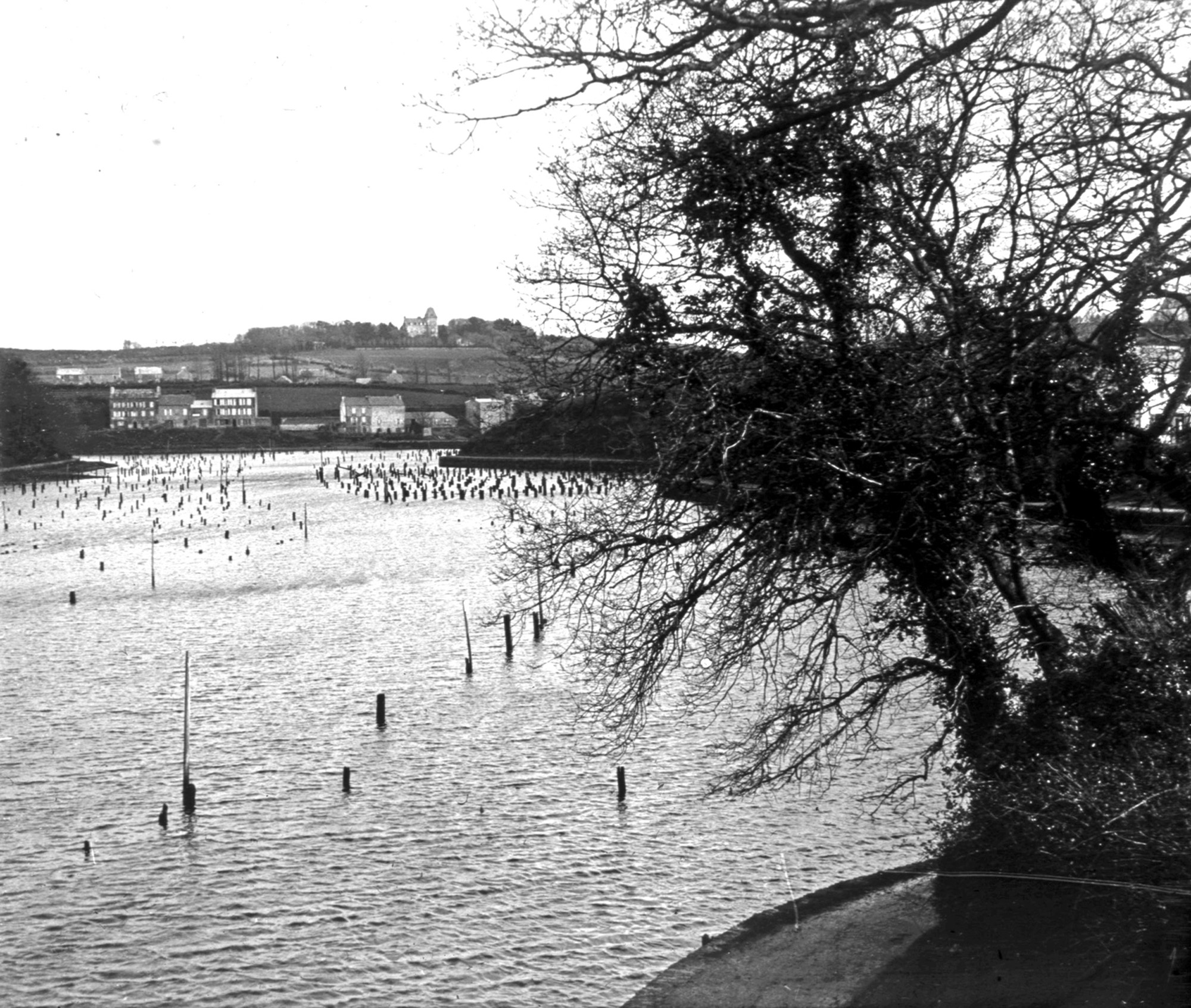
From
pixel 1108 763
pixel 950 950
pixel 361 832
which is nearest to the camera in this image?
pixel 1108 763

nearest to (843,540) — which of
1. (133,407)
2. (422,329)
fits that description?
(422,329)

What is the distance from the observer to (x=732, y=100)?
A: 26.7ft

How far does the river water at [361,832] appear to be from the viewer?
44.5 ft

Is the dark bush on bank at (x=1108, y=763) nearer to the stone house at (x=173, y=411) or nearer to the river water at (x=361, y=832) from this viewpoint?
the river water at (x=361, y=832)

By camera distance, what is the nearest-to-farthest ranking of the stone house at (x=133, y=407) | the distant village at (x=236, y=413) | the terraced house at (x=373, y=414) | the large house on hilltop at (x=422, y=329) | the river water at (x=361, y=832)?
the river water at (x=361, y=832), the large house on hilltop at (x=422, y=329), the distant village at (x=236, y=413), the terraced house at (x=373, y=414), the stone house at (x=133, y=407)

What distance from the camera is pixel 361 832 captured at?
697 inches

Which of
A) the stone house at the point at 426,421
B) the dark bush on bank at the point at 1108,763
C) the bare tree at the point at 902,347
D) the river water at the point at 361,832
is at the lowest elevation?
the river water at the point at 361,832

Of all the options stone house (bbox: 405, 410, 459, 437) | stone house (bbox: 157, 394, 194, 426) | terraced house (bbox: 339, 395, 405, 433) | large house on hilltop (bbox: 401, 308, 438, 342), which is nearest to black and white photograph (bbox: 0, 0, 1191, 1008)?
large house on hilltop (bbox: 401, 308, 438, 342)

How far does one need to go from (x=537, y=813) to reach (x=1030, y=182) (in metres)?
11.8

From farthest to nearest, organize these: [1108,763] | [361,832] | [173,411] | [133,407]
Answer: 1. [173,411]
2. [133,407]
3. [361,832]
4. [1108,763]

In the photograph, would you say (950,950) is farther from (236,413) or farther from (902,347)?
(236,413)

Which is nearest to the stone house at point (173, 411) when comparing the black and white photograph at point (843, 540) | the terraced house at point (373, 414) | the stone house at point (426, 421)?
the terraced house at point (373, 414)

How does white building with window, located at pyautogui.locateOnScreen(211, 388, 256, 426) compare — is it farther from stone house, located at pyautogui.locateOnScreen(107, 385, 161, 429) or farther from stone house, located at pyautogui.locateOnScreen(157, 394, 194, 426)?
stone house, located at pyautogui.locateOnScreen(107, 385, 161, 429)

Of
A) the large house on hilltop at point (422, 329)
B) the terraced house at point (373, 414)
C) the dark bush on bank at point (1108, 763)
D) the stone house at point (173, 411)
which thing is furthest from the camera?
the stone house at point (173, 411)
